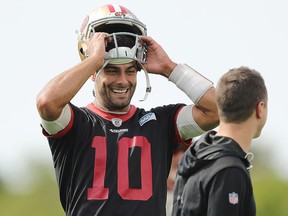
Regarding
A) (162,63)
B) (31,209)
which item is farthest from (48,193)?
(162,63)

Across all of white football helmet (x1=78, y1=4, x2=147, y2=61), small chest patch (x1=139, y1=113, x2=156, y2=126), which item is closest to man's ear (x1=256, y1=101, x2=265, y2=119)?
small chest patch (x1=139, y1=113, x2=156, y2=126)

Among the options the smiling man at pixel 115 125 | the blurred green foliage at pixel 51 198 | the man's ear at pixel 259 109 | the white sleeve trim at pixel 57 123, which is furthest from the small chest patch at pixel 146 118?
the blurred green foliage at pixel 51 198

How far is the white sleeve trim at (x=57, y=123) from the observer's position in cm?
718

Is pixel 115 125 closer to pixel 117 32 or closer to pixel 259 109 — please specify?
pixel 117 32

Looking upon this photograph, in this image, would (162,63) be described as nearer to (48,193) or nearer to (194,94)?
(194,94)

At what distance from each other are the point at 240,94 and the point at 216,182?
52cm

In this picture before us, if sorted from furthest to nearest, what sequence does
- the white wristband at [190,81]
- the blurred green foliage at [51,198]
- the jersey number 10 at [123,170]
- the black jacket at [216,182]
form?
the blurred green foliage at [51,198] < the white wristband at [190,81] < the jersey number 10 at [123,170] < the black jacket at [216,182]

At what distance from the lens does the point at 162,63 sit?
7754 millimetres

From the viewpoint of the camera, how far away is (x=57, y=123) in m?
7.18

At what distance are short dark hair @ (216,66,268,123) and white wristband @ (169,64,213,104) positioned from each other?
120 centimetres

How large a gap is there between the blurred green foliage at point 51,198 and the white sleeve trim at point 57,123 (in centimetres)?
932

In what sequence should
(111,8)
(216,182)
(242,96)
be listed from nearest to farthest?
(216,182) < (242,96) < (111,8)

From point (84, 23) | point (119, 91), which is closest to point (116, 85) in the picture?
point (119, 91)

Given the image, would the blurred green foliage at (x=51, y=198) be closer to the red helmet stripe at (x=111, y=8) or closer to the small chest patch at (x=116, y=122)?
the red helmet stripe at (x=111, y=8)
